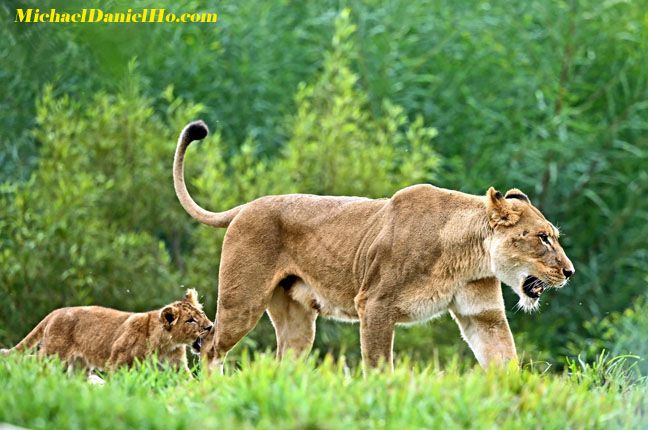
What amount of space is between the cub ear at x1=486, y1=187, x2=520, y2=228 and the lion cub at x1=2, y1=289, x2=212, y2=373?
1760 millimetres

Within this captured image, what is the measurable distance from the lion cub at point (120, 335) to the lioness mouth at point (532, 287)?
1.82 meters

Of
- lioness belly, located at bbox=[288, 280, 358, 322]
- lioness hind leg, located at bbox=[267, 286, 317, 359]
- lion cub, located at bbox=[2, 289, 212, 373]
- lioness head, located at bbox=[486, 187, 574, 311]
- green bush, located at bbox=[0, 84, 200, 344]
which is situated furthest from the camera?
green bush, located at bbox=[0, 84, 200, 344]

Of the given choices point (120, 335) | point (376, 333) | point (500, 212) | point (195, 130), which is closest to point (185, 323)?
point (120, 335)

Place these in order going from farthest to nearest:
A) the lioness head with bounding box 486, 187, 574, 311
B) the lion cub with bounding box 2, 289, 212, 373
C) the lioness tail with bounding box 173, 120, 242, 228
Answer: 1. the lioness tail with bounding box 173, 120, 242, 228
2. the lion cub with bounding box 2, 289, 212, 373
3. the lioness head with bounding box 486, 187, 574, 311

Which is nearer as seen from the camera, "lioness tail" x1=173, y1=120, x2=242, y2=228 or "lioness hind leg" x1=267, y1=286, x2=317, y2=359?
"lioness hind leg" x1=267, y1=286, x2=317, y2=359

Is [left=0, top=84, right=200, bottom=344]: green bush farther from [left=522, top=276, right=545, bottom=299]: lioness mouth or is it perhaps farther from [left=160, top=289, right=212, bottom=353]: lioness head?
[left=522, top=276, right=545, bottom=299]: lioness mouth

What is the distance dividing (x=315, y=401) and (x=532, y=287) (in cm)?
204

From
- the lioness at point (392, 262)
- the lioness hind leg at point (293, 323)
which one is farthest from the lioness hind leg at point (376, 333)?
the lioness hind leg at point (293, 323)

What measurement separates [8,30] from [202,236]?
25.6 ft

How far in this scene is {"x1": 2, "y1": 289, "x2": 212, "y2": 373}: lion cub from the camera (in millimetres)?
7223

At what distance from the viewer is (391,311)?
651cm

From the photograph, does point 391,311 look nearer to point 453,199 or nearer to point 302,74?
point 453,199

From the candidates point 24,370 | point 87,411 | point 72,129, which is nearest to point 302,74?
point 72,129

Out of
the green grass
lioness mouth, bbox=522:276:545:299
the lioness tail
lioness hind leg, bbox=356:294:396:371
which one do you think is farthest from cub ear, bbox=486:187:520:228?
the lioness tail
